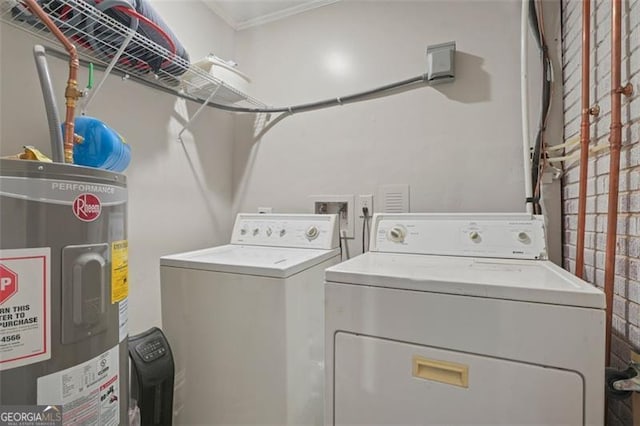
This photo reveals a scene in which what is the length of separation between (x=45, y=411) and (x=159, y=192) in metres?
1.12

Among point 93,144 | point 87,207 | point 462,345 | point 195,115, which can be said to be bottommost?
point 462,345

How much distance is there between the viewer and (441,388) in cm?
83

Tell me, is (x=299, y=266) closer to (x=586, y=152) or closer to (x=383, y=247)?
(x=383, y=247)

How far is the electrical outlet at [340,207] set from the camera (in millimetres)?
1808

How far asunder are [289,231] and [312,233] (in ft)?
0.44

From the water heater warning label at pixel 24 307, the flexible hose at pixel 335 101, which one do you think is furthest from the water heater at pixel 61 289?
the flexible hose at pixel 335 101

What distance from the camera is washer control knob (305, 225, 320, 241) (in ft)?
5.38

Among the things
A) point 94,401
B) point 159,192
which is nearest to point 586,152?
point 94,401

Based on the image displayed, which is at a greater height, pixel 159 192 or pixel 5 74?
pixel 5 74

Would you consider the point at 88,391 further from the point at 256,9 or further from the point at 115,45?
the point at 256,9

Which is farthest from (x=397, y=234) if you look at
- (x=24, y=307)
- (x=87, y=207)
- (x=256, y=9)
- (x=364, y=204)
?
(x=256, y=9)

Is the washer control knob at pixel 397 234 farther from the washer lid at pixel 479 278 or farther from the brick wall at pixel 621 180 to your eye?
the brick wall at pixel 621 180

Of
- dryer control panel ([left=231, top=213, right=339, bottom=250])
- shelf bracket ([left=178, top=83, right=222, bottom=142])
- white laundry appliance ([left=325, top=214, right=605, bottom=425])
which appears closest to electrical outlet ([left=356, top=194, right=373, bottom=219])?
dryer control panel ([left=231, top=213, right=339, bottom=250])

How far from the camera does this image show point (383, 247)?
1.44 m
